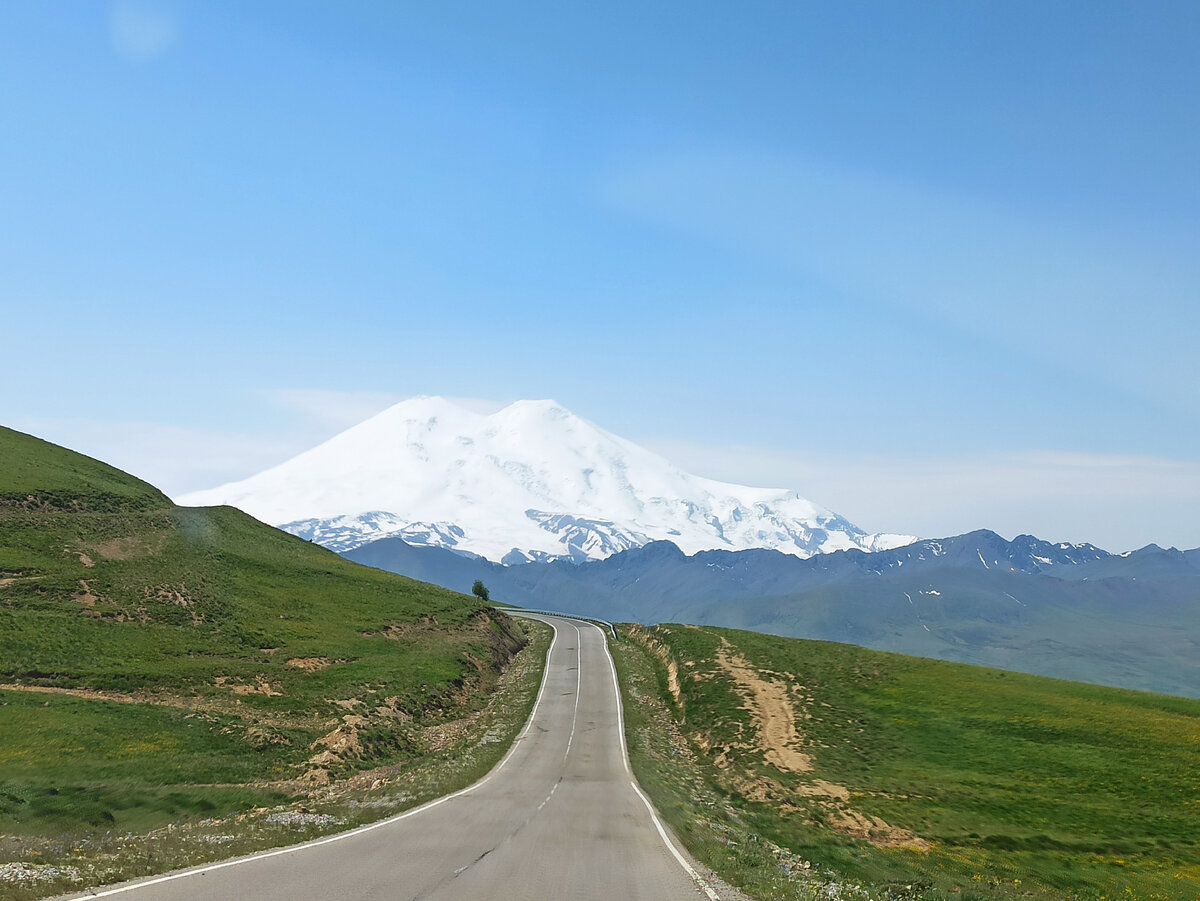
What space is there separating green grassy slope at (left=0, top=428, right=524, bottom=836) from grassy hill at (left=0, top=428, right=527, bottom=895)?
170 millimetres

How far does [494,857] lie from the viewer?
22891 millimetres

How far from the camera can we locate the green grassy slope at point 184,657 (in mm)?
38250

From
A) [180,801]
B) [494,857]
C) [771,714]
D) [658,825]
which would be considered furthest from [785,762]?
[180,801]

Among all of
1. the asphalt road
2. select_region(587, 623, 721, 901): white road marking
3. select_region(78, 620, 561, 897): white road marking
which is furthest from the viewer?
select_region(587, 623, 721, 901): white road marking

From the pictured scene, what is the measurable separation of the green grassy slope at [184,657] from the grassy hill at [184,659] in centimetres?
17

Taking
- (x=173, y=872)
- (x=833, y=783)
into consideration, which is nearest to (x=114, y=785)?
(x=173, y=872)

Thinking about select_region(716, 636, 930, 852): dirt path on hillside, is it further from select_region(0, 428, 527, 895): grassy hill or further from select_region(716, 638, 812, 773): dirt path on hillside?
select_region(0, 428, 527, 895): grassy hill

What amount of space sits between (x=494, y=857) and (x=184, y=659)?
1834 inches

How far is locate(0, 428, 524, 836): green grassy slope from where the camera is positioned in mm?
38250

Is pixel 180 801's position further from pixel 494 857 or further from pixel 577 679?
pixel 577 679

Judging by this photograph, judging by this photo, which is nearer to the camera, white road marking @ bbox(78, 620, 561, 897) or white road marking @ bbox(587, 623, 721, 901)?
white road marking @ bbox(78, 620, 561, 897)

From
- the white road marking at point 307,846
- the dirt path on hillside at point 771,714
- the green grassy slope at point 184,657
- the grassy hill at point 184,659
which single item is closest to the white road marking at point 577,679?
the white road marking at point 307,846

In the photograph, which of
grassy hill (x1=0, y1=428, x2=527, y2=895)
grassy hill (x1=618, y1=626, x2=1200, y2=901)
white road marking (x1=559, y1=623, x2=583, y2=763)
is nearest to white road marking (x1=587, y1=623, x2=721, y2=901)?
grassy hill (x1=618, y1=626, x2=1200, y2=901)

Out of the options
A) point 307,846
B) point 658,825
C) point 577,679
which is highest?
point 307,846
